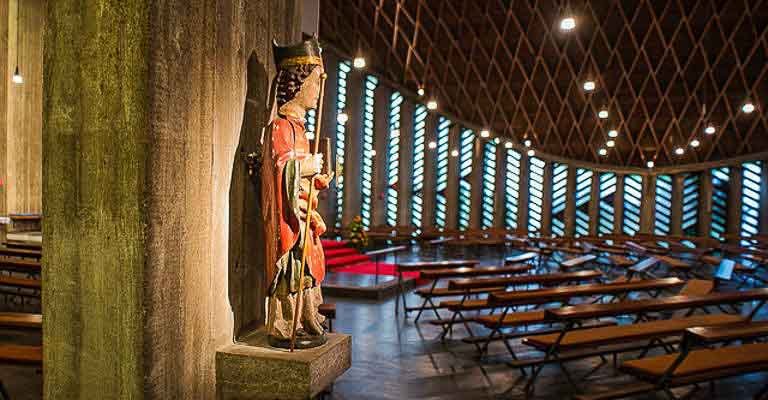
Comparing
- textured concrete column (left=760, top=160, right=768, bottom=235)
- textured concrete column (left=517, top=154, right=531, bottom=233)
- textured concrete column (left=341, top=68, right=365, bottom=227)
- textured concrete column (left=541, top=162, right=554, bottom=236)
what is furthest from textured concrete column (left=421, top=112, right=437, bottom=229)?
textured concrete column (left=760, top=160, right=768, bottom=235)

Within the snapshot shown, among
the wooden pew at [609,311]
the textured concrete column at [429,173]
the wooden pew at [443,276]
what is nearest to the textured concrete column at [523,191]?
the textured concrete column at [429,173]

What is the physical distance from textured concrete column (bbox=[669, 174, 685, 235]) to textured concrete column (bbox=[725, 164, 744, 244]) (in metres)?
1.36

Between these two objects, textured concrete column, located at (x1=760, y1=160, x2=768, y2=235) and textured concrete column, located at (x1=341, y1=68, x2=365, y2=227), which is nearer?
textured concrete column, located at (x1=760, y1=160, x2=768, y2=235)

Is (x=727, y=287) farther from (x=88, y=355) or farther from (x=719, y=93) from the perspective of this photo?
(x=88, y=355)

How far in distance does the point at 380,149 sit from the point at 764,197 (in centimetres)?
1226

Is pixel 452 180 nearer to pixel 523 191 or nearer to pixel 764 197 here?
pixel 523 191

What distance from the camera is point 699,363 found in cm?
344

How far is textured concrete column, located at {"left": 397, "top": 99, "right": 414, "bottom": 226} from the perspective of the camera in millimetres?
19625

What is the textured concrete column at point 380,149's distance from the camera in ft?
64.2

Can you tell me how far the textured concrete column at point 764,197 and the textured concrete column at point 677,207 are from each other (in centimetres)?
215

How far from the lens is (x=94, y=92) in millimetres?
2592

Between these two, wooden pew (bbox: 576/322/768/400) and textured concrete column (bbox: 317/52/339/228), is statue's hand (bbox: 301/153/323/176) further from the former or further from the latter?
textured concrete column (bbox: 317/52/339/228)

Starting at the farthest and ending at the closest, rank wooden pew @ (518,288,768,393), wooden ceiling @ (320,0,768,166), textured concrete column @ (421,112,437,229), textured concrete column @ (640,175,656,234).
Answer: textured concrete column @ (421,112,437,229)
textured concrete column @ (640,175,656,234)
wooden ceiling @ (320,0,768,166)
wooden pew @ (518,288,768,393)

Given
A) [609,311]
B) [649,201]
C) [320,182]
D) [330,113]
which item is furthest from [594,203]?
[320,182]
